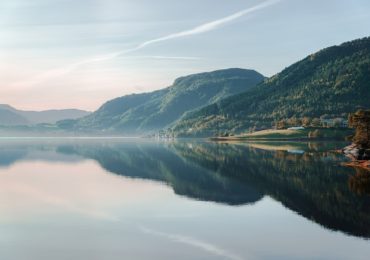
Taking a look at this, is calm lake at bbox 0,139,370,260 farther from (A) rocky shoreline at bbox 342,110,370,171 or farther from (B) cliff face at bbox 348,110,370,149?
(B) cliff face at bbox 348,110,370,149

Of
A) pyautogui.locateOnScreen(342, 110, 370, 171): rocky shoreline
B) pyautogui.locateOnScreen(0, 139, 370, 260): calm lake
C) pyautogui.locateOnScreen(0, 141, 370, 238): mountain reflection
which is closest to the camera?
pyautogui.locateOnScreen(0, 139, 370, 260): calm lake

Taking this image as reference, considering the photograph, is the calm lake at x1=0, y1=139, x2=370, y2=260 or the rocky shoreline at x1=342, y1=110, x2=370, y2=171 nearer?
the calm lake at x1=0, y1=139, x2=370, y2=260

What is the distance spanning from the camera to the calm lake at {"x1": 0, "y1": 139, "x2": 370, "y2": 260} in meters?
52.6

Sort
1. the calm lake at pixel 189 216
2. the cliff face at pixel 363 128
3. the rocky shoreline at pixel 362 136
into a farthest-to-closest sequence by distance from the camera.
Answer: the cliff face at pixel 363 128, the rocky shoreline at pixel 362 136, the calm lake at pixel 189 216

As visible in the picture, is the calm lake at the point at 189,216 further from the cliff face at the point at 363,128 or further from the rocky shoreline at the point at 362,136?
the cliff face at the point at 363,128

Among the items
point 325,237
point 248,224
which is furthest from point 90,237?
point 325,237

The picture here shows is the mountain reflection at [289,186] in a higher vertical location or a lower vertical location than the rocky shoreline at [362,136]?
lower

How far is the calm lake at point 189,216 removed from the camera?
52.6 m

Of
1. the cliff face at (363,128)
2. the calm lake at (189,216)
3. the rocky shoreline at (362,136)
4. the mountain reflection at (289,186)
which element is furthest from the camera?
the cliff face at (363,128)

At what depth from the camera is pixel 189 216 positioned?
2852 inches

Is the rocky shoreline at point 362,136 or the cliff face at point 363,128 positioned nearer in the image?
the rocky shoreline at point 362,136

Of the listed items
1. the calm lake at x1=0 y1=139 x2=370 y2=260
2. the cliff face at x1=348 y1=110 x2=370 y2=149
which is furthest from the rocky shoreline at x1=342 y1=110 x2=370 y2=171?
the calm lake at x1=0 y1=139 x2=370 y2=260

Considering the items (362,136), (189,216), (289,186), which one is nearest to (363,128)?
(362,136)

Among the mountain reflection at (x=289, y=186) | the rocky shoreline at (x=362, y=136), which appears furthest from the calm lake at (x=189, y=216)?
the rocky shoreline at (x=362, y=136)
